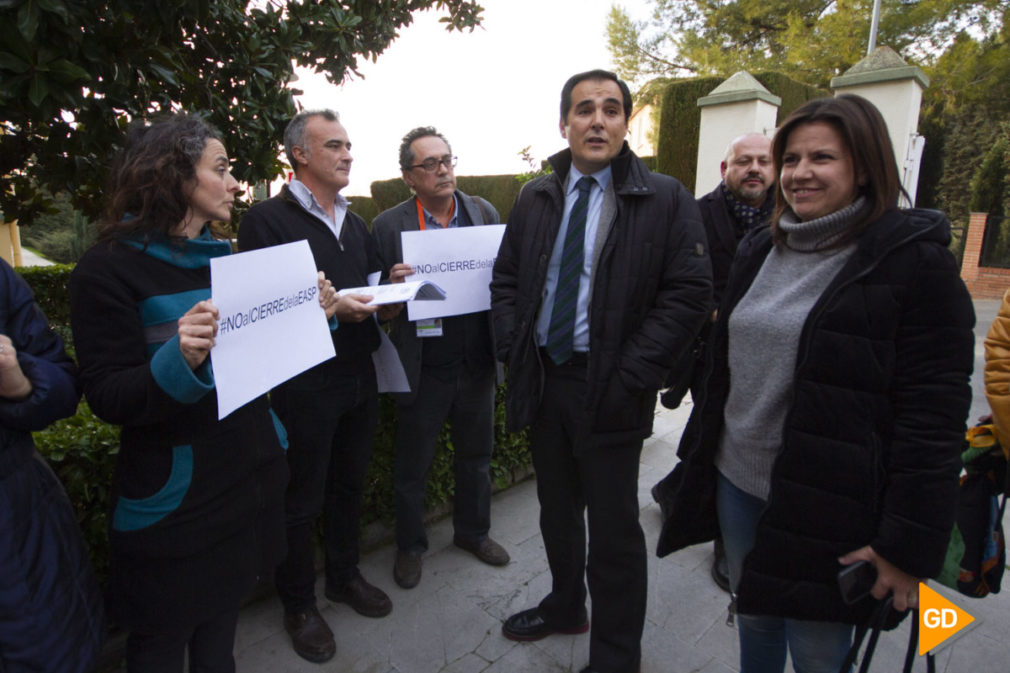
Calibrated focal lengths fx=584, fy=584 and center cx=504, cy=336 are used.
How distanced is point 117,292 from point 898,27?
21.8 metres

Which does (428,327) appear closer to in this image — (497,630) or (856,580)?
(497,630)

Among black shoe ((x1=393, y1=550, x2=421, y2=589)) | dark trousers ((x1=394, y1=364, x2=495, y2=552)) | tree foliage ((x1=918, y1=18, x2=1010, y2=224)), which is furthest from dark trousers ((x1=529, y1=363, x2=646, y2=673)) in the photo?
tree foliage ((x1=918, y1=18, x2=1010, y2=224))

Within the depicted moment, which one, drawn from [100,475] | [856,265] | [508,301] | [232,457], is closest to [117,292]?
[232,457]

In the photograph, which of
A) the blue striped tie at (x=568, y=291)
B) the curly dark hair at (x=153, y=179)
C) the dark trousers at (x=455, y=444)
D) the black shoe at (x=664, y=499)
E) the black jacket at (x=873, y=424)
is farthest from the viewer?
the dark trousers at (x=455, y=444)

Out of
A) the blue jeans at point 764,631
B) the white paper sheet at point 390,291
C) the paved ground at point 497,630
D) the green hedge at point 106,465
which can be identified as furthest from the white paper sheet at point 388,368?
the blue jeans at point 764,631

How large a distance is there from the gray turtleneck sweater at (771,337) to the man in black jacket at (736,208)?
1101 millimetres

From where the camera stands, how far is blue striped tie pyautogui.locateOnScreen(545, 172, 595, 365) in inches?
85.7

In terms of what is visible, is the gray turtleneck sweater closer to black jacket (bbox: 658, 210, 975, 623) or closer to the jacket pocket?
black jacket (bbox: 658, 210, 975, 623)

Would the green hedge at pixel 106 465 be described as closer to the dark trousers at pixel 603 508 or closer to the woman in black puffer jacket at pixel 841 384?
the dark trousers at pixel 603 508

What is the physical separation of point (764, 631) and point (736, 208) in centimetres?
201

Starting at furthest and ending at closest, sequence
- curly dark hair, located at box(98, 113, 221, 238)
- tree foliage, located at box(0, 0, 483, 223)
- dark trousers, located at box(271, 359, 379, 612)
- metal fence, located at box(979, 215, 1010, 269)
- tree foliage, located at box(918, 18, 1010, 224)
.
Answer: tree foliage, located at box(918, 18, 1010, 224)
metal fence, located at box(979, 215, 1010, 269)
dark trousers, located at box(271, 359, 379, 612)
tree foliage, located at box(0, 0, 483, 223)
curly dark hair, located at box(98, 113, 221, 238)

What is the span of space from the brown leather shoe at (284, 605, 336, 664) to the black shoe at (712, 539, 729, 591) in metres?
1.92

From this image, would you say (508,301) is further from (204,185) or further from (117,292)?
(117,292)

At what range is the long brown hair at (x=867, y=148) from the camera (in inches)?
59.2
